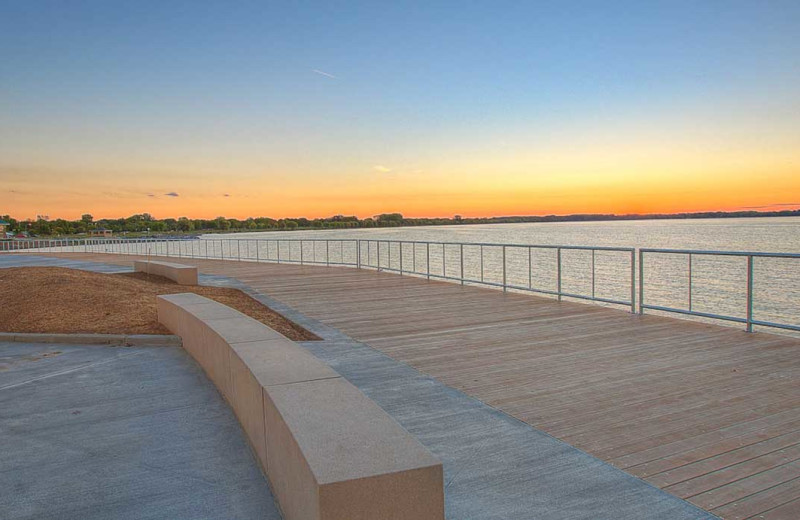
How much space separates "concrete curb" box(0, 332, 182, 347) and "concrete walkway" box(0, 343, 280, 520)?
1.09m

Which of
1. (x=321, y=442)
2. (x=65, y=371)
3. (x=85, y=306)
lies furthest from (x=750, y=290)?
(x=85, y=306)

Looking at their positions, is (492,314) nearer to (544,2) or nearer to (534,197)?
(544,2)

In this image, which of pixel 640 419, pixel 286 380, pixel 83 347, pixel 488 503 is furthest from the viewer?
pixel 83 347

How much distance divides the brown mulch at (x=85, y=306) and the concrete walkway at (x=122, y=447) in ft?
6.30

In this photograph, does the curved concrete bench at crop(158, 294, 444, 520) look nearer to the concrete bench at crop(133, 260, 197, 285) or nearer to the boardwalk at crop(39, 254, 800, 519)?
the boardwalk at crop(39, 254, 800, 519)

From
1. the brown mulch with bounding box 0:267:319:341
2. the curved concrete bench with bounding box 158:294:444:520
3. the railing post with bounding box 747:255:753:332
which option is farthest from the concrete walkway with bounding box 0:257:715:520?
the railing post with bounding box 747:255:753:332

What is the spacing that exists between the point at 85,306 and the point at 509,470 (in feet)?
27.0

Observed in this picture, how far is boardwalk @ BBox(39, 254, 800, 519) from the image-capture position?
334cm

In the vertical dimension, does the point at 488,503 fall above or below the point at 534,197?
below

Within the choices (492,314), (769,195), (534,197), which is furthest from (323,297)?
(769,195)

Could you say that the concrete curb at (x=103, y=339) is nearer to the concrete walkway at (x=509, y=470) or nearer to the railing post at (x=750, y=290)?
the concrete walkway at (x=509, y=470)

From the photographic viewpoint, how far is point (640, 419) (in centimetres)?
423

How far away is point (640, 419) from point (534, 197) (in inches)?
2081

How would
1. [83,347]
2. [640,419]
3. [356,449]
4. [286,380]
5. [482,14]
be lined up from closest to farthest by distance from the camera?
1. [356,449]
2. [286,380]
3. [640,419]
4. [83,347]
5. [482,14]
